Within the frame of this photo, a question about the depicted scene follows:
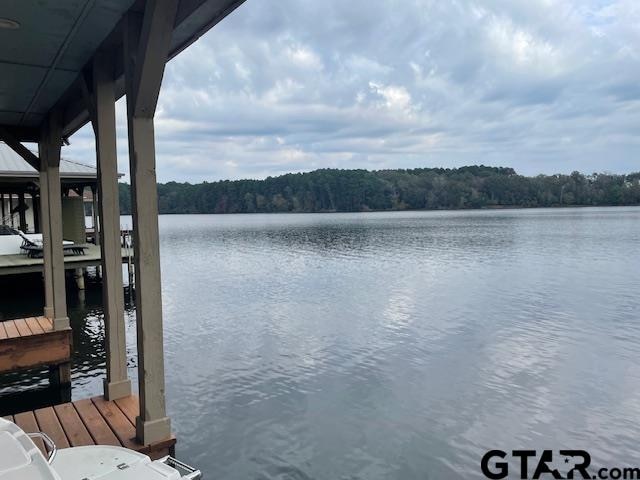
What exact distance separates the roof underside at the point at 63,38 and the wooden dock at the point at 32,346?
3291 mm

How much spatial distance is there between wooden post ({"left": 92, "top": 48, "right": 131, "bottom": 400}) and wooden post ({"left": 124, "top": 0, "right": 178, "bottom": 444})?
906 mm

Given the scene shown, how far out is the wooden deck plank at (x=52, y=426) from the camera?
4178 mm

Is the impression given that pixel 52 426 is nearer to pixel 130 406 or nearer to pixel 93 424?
pixel 93 424

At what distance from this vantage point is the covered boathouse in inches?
126

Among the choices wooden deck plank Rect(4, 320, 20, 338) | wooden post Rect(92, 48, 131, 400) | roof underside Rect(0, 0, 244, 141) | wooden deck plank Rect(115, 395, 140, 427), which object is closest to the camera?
roof underside Rect(0, 0, 244, 141)

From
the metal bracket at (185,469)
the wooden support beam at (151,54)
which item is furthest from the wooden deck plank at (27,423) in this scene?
the wooden support beam at (151,54)

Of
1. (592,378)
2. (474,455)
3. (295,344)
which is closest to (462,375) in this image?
(592,378)

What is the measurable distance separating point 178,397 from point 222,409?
984mm

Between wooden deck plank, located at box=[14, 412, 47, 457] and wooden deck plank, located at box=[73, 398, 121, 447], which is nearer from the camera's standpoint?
wooden deck plank, located at box=[73, 398, 121, 447]

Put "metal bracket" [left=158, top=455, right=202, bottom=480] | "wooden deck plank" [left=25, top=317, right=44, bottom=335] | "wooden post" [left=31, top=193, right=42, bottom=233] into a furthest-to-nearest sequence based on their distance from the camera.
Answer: "wooden post" [left=31, top=193, right=42, bottom=233]
"wooden deck plank" [left=25, top=317, right=44, bottom=335]
"metal bracket" [left=158, top=455, right=202, bottom=480]

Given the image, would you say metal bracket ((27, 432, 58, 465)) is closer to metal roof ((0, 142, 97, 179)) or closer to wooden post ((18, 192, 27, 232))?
metal roof ((0, 142, 97, 179))

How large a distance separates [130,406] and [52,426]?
0.68 meters

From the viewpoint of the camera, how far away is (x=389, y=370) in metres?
9.61

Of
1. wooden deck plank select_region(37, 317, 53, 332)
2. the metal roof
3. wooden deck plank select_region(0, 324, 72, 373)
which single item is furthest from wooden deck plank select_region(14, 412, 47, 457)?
the metal roof
